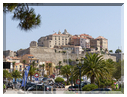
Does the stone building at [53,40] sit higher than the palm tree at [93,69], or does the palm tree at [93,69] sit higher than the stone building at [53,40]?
the stone building at [53,40]

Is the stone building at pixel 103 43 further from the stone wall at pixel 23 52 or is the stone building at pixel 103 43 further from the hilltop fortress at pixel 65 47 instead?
the stone wall at pixel 23 52

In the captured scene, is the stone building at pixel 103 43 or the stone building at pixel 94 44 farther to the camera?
the stone building at pixel 103 43

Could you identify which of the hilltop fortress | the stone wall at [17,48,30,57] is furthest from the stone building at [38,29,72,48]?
the stone wall at [17,48,30,57]

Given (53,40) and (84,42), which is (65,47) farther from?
(84,42)

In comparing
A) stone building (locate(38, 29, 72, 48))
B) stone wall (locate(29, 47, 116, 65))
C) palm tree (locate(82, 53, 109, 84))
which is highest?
stone building (locate(38, 29, 72, 48))

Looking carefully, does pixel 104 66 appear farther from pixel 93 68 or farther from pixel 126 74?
pixel 126 74

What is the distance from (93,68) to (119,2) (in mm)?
7743

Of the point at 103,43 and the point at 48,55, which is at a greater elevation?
the point at 103,43

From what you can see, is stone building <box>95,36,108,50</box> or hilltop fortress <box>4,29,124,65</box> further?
stone building <box>95,36,108,50</box>

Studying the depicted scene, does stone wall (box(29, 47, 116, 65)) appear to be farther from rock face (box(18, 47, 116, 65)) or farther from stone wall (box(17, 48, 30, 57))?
stone wall (box(17, 48, 30, 57))

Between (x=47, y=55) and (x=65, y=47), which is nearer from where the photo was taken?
(x=47, y=55)

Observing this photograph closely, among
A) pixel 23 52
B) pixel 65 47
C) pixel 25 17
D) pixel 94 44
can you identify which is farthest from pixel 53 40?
pixel 25 17

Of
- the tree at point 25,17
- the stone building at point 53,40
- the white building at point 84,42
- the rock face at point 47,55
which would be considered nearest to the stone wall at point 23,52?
the rock face at point 47,55

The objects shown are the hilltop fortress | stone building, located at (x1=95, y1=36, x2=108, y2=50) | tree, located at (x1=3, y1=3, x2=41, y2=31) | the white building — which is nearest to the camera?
tree, located at (x1=3, y1=3, x2=41, y2=31)
